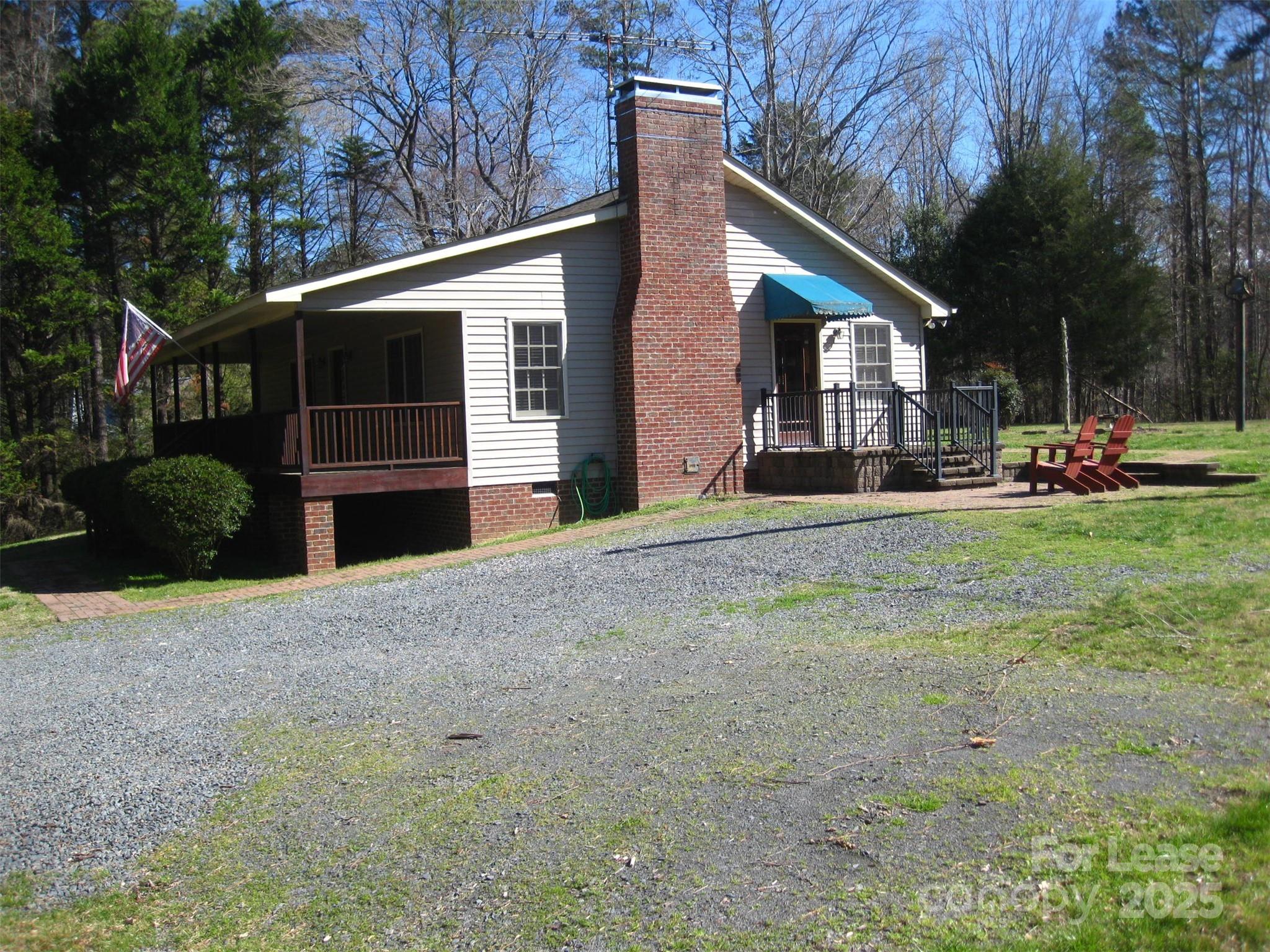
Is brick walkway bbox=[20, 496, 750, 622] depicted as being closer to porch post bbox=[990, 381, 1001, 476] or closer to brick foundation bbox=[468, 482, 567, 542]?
brick foundation bbox=[468, 482, 567, 542]

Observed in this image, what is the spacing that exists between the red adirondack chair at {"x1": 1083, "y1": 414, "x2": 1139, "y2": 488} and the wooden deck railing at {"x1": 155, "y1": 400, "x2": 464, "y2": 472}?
8.38 meters

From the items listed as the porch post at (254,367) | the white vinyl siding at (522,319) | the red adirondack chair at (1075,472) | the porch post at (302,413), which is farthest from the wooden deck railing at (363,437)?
the red adirondack chair at (1075,472)

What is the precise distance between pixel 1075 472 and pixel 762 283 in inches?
240

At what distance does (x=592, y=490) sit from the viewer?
17.3m

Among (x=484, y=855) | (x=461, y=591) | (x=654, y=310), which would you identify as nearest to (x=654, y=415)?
(x=654, y=310)

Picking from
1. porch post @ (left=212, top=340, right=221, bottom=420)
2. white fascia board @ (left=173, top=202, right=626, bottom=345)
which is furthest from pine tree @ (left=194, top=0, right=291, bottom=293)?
white fascia board @ (left=173, top=202, right=626, bottom=345)

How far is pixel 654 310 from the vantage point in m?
17.0

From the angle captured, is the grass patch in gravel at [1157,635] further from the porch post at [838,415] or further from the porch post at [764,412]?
the porch post at [764,412]

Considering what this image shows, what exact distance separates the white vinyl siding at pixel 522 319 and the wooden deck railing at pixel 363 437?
39 cm

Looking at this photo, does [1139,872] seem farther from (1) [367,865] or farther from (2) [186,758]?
(2) [186,758]

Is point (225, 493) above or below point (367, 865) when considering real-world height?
above

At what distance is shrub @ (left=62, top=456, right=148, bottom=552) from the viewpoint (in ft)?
56.4

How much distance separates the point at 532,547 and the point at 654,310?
4448mm

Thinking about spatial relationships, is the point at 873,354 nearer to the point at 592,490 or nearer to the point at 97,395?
the point at 592,490
